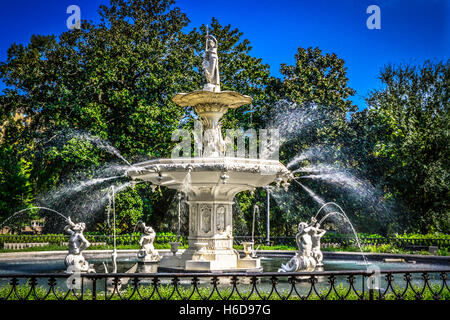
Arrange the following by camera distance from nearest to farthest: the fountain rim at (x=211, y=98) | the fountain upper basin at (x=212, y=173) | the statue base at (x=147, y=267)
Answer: the fountain upper basin at (x=212, y=173) → the fountain rim at (x=211, y=98) → the statue base at (x=147, y=267)

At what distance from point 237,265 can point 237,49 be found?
20147 millimetres

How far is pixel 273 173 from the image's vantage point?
10.9m

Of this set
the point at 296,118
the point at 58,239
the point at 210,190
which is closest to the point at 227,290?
the point at 210,190

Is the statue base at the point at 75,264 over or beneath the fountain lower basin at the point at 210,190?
beneath

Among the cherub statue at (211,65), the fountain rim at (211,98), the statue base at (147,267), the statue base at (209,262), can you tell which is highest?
the cherub statue at (211,65)

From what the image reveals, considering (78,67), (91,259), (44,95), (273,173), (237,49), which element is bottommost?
(91,259)

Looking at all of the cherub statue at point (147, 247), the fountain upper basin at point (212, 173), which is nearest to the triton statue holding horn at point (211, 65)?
the fountain upper basin at point (212, 173)

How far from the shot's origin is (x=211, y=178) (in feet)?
35.6

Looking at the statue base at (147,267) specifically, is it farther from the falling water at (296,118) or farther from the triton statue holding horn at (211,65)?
the falling water at (296,118)

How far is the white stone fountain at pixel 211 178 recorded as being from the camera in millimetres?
10453

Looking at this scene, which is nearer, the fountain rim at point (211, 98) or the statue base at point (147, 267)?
the fountain rim at point (211, 98)

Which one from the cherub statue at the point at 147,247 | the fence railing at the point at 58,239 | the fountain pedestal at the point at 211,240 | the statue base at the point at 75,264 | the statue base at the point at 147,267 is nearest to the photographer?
the statue base at the point at 75,264
